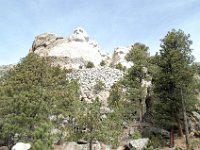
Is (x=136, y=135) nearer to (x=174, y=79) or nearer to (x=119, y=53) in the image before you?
(x=174, y=79)

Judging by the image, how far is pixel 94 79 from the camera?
2395 inches

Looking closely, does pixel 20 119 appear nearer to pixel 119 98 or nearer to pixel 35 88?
pixel 35 88

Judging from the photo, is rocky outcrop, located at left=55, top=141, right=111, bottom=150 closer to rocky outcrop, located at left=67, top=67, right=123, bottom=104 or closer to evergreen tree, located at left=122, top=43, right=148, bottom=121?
evergreen tree, located at left=122, top=43, right=148, bottom=121

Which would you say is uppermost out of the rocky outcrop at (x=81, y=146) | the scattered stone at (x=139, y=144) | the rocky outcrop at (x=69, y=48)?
the rocky outcrop at (x=69, y=48)

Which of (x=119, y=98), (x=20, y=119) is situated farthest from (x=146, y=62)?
(x=20, y=119)

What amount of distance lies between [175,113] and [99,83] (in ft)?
69.6

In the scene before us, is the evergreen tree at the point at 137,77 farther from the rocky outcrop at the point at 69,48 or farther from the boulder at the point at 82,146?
the rocky outcrop at the point at 69,48

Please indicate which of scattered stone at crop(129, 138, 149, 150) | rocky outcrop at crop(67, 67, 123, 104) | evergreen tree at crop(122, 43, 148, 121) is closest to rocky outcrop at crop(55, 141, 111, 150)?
scattered stone at crop(129, 138, 149, 150)

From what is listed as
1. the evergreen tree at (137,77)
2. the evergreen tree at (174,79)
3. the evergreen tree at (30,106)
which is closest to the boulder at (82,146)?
the evergreen tree at (30,106)

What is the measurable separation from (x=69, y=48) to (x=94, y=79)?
30999 mm

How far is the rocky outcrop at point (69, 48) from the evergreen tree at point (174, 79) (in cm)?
4676

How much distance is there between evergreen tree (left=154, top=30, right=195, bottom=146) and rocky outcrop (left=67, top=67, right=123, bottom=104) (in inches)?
668

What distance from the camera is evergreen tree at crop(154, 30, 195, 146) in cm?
3538

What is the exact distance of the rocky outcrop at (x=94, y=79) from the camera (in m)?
54.6
